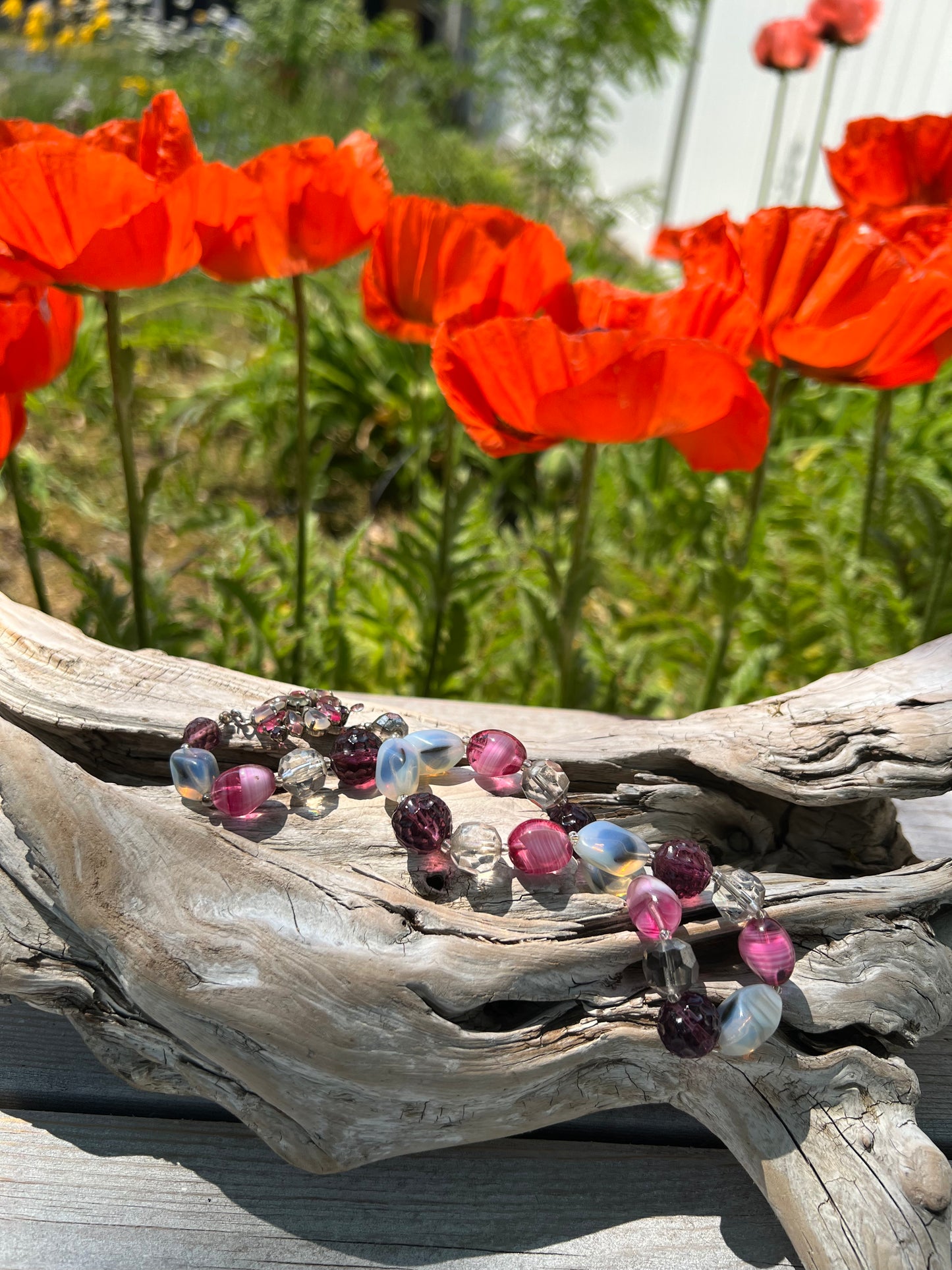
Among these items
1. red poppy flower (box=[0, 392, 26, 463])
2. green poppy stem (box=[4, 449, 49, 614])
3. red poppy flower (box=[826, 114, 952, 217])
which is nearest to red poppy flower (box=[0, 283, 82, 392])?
red poppy flower (box=[0, 392, 26, 463])

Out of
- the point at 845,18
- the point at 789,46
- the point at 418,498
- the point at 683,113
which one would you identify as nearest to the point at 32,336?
the point at 418,498

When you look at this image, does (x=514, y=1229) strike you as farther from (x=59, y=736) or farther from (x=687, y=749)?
(x=59, y=736)

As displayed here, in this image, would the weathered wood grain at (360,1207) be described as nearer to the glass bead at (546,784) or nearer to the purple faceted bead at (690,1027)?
the purple faceted bead at (690,1027)

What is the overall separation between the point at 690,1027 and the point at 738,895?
11 centimetres

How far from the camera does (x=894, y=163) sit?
136 cm

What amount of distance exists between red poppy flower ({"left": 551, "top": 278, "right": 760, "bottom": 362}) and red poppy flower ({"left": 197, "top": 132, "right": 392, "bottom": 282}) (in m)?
0.26

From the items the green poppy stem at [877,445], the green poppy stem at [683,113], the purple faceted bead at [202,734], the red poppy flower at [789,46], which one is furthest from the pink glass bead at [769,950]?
the green poppy stem at [683,113]

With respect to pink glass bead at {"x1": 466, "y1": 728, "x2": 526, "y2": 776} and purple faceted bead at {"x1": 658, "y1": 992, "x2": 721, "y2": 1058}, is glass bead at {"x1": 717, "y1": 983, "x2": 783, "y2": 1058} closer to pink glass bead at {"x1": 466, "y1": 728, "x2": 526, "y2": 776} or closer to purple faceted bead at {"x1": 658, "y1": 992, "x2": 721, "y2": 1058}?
purple faceted bead at {"x1": 658, "y1": 992, "x2": 721, "y2": 1058}

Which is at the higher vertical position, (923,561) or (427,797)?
(427,797)

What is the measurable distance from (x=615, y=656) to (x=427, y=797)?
1.19m

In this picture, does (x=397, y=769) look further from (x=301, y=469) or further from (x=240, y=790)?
(x=301, y=469)

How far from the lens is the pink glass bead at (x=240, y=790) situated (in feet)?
2.67

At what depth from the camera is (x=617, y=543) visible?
2.46m

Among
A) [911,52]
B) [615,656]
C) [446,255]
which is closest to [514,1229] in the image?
[446,255]
